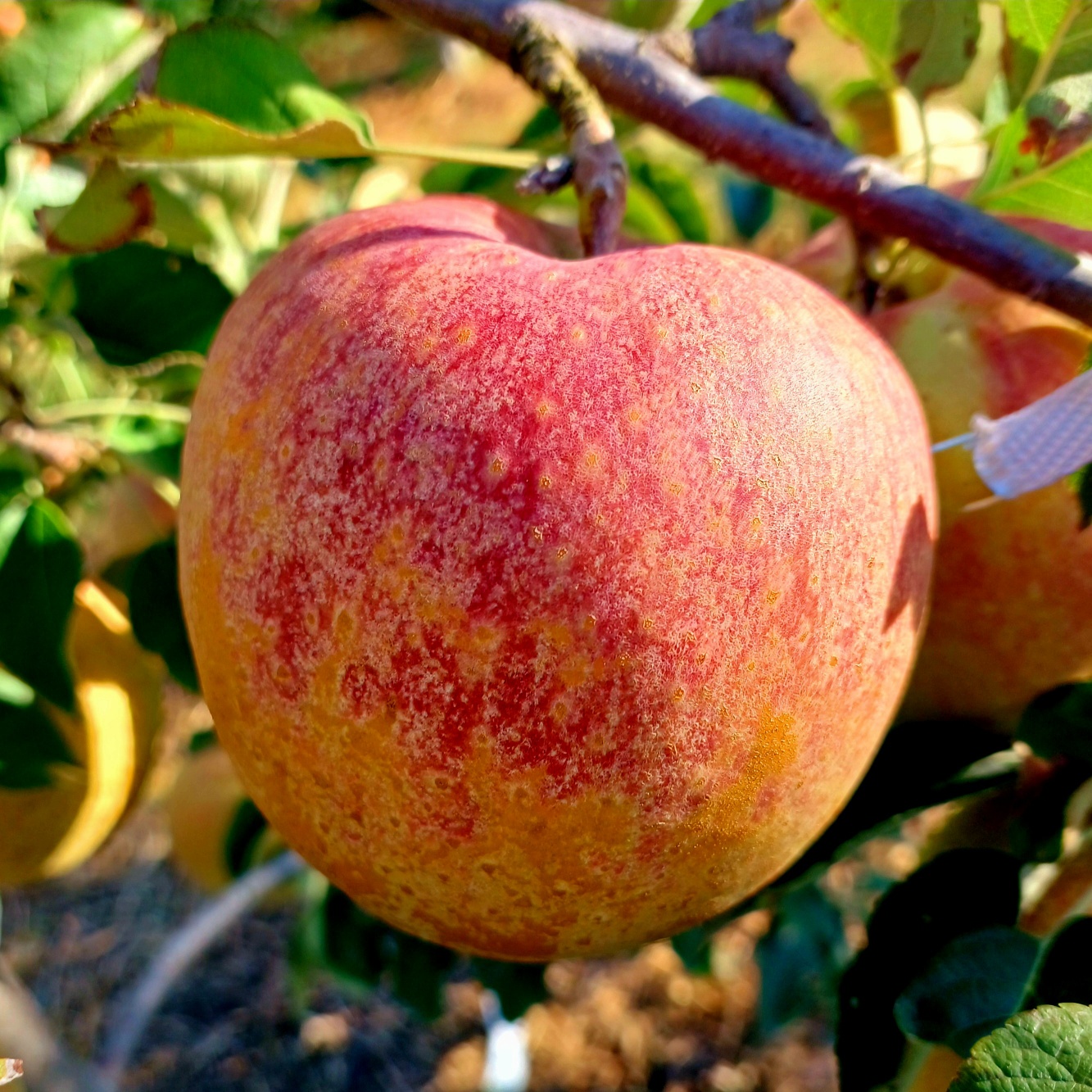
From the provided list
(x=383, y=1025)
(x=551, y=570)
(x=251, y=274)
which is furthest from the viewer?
(x=383, y=1025)

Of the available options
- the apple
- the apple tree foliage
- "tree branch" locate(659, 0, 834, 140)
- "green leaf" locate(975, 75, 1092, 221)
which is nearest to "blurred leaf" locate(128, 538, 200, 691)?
the apple tree foliage

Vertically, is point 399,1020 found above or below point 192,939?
below

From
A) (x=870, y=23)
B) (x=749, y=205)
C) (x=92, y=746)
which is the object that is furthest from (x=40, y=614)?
(x=749, y=205)

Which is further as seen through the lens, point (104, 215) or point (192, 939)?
point (192, 939)

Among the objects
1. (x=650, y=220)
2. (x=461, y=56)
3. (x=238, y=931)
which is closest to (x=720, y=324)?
(x=650, y=220)

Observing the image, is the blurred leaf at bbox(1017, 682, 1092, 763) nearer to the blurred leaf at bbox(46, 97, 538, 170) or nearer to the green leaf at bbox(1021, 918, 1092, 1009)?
the green leaf at bbox(1021, 918, 1092, 1009)

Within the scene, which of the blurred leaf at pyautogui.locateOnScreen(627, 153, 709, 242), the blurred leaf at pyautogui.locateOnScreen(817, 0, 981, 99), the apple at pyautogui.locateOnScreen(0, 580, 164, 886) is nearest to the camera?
the blurred leaf at pyautogui.locateOnScreen(817, 0, 981, 99)

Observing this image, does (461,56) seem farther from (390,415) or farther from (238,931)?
(390,415)

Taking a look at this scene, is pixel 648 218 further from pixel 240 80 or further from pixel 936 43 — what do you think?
pixel 240 80
